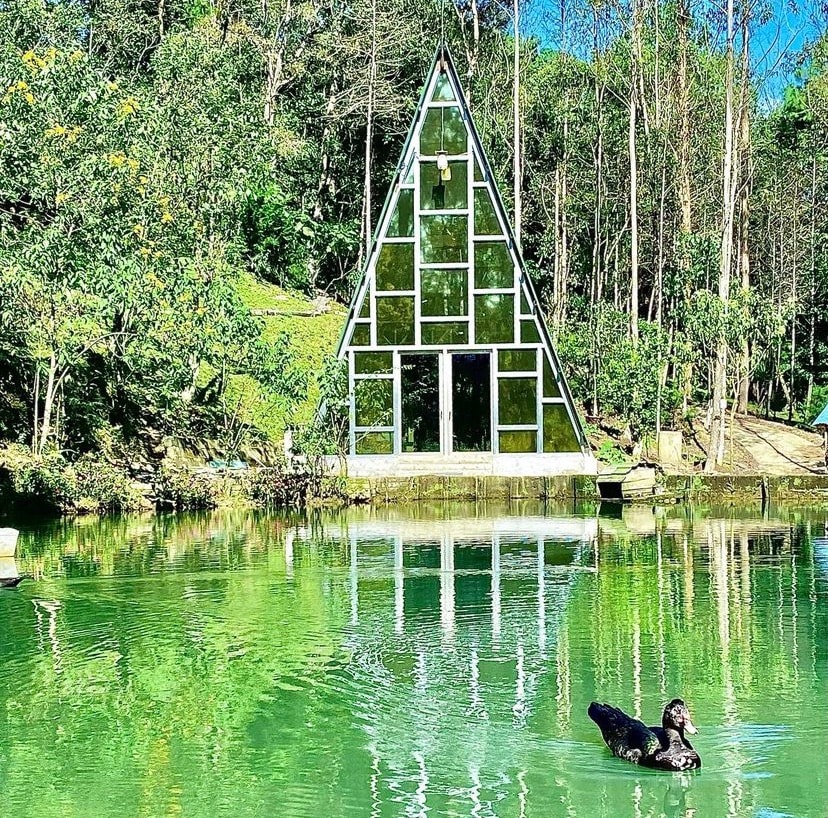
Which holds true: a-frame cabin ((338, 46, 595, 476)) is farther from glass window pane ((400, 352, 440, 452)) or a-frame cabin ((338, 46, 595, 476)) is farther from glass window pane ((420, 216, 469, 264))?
glass window pane ((400, 352, 440, 452))

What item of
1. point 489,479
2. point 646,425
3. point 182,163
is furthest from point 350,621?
point 646,425

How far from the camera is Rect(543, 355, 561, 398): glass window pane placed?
26.2 meters

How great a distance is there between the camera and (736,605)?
41.1ft

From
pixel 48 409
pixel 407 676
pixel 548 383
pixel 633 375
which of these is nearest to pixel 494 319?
pixel 548 383

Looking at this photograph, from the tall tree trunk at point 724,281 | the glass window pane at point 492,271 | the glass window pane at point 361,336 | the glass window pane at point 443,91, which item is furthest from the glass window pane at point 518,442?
the glass window pane at point 443,91

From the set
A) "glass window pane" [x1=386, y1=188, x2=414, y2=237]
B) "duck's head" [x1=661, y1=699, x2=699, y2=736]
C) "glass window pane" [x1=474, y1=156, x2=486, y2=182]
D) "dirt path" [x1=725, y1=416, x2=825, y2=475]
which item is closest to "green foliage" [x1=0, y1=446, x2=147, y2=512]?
"glass window pane" [x1=386, y1=188, x2=414, y2=237]

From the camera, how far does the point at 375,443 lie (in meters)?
26.0

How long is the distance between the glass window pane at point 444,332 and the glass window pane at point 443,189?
2271 millimetres

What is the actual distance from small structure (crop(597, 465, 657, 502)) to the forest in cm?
405

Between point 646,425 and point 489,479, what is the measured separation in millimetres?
5970

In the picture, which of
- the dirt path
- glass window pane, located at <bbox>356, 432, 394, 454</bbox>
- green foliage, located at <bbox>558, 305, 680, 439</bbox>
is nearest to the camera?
glass window pane, located at <bbox>356, 432, 394, 454</bbox>

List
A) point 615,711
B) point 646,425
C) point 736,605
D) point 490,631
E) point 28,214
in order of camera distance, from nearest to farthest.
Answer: point 615,711
point 490,631
point 736,605
point 28,214
point 646,425

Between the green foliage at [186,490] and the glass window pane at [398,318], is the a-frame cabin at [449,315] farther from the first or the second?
the green foliage at [186,490]

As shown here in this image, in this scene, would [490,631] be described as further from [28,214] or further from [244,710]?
[28,214]
